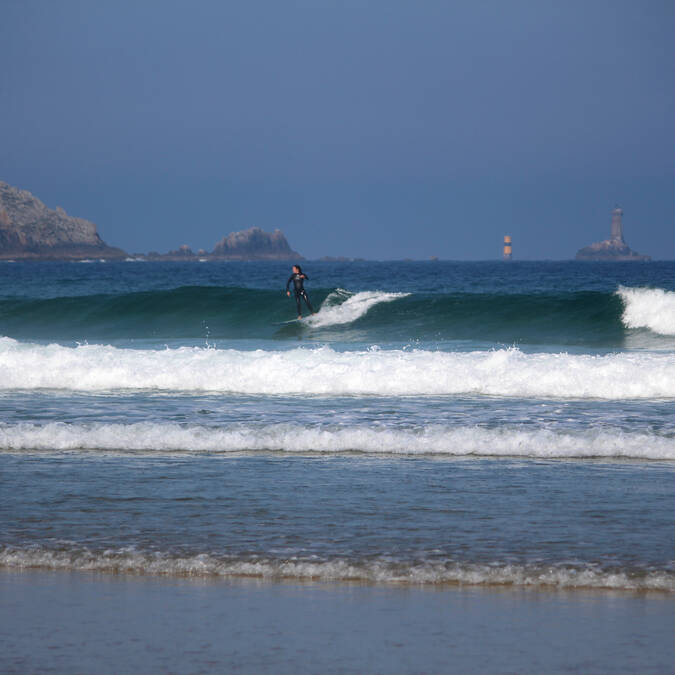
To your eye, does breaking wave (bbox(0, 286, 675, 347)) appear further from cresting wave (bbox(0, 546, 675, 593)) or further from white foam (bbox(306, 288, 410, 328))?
cresting wave (bbox(0, 546, 675, 593))

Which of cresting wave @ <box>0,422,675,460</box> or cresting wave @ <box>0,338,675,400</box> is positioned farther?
cresting wave @ <box>0,338,675,400</box>

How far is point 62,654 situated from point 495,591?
7.81 feet

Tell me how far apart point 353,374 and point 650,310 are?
16.1 metres

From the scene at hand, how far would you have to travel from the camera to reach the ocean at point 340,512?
4457 millimetres

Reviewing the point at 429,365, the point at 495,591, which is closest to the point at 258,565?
the point at 495,591

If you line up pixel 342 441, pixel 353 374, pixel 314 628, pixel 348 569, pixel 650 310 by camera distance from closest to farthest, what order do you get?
pixel 314 628 < pixel 348 569 < pixel 342 441 < pixel 353 374 < pixel 650 310

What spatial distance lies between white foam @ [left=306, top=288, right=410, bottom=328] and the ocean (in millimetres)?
14944

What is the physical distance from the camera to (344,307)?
32094 mm

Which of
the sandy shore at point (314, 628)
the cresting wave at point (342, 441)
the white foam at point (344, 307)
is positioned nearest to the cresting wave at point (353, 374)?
the cresting wave at point (342, 441)

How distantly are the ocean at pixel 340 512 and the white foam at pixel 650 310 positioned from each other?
1237 cm

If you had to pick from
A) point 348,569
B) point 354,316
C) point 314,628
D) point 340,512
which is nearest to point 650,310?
point 354,316

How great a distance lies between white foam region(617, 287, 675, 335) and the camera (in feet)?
87.2

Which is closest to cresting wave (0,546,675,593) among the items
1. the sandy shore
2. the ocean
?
the ocean

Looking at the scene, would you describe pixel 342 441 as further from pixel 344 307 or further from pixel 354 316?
pixel 344 307
